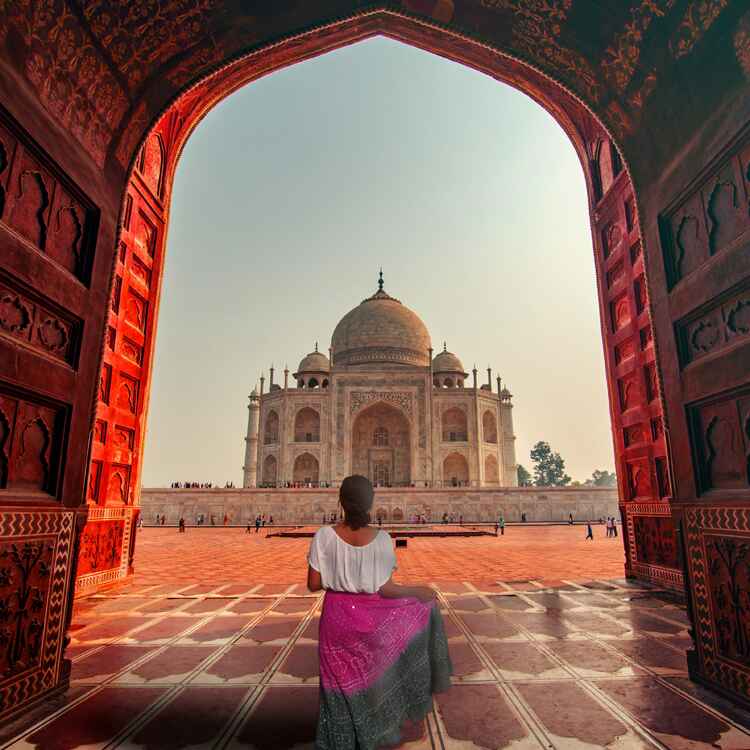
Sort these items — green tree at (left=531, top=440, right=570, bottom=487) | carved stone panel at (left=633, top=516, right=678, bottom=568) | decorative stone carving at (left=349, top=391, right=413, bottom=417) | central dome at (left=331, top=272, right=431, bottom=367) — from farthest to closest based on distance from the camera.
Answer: green tree at (left=531, top=440, right=570, bottom=487) < central dome at (left=331, top=272, right=431, bottom=367) < decorative stone carving at (left=349, top=391, right=413, bottom=417) < carved stone panel at (left=633, top=516, right=678, bottom=568)

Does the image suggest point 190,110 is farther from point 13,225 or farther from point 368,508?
point 368,508

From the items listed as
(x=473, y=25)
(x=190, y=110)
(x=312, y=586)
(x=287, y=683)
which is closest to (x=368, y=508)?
(x=312, y=586)

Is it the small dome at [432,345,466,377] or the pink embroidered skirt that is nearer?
the pink embroidered skirt

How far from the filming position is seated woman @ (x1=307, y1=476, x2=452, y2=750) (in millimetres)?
2160

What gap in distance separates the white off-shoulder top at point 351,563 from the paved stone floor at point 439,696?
863mm

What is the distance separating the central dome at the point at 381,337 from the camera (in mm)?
37594

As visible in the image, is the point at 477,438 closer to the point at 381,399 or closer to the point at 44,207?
the point at 381,399

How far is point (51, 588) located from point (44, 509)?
20.6 inches

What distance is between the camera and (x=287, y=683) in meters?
3.20

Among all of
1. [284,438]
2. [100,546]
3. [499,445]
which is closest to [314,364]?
[284,438]

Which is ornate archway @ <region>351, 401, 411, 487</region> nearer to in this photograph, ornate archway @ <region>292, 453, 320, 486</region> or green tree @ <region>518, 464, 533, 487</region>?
ornate archway @ <region>292, 453, 320, 486</region>

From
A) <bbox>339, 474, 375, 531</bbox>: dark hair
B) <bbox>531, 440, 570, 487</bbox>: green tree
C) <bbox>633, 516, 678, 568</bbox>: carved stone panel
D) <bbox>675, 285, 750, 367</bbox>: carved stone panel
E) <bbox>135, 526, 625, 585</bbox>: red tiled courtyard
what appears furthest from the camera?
<bbox>531, 440, 570, 487</bbox>: green tree

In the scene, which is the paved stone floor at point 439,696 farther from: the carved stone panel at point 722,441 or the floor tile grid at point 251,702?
the carved stone panel at point 722,441

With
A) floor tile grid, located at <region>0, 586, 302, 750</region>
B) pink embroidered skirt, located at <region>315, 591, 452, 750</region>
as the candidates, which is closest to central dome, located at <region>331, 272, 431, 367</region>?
floor tile grid, located at <region>0, 586, 302, 750</region>
